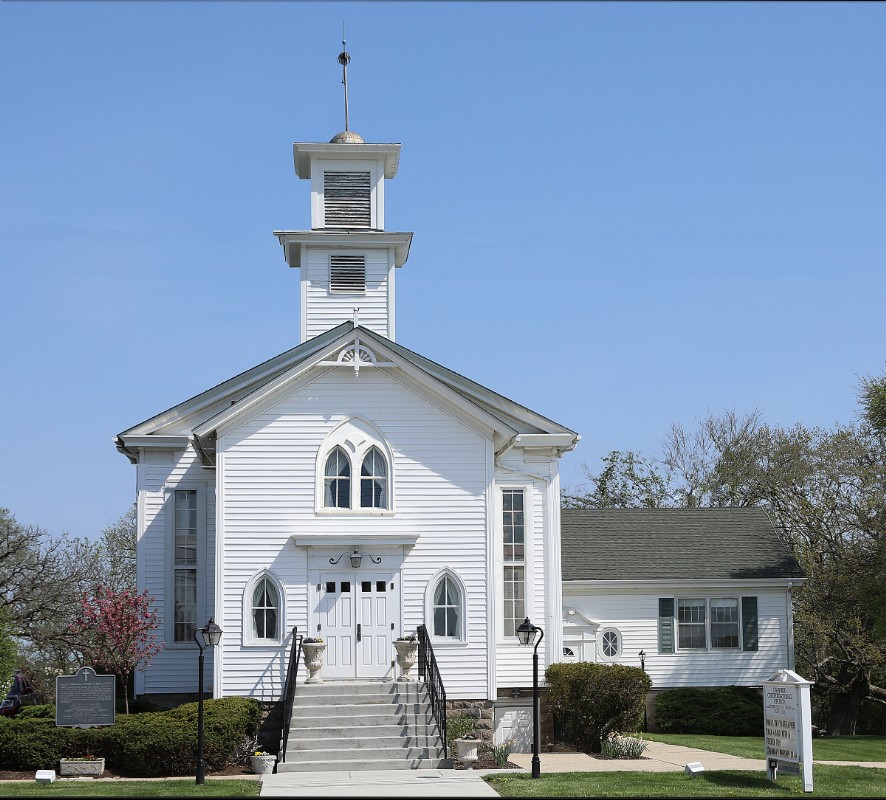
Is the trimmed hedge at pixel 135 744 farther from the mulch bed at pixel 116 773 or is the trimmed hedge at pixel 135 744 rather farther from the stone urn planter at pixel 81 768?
the stone urn planter at pixel 81 768

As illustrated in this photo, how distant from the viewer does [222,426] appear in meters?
23.5

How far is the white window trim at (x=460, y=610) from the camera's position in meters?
23.6

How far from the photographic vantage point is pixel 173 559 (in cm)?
2633

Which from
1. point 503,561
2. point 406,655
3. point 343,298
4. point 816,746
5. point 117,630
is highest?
point 343,298

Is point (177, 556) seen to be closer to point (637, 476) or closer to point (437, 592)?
point (437, 592)

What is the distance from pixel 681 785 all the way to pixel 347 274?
15.9 m

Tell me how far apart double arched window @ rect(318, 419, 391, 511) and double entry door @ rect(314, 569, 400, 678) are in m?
1.38

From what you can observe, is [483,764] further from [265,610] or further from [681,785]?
[265,610]

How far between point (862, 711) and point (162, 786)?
24673 mm

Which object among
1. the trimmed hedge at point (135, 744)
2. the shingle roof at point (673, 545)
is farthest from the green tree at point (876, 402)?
the trimmed hedge at point (135, 744)

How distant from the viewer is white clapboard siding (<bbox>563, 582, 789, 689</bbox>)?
3156cm

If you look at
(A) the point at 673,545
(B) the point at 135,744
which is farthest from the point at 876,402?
(B) the point at 135,744

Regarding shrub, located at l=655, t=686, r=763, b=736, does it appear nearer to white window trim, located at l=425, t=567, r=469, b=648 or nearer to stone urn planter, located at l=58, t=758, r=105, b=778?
white window trim, located at l=425, t=567, r=469, b=648

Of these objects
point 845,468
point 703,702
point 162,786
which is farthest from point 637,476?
point 162,786
